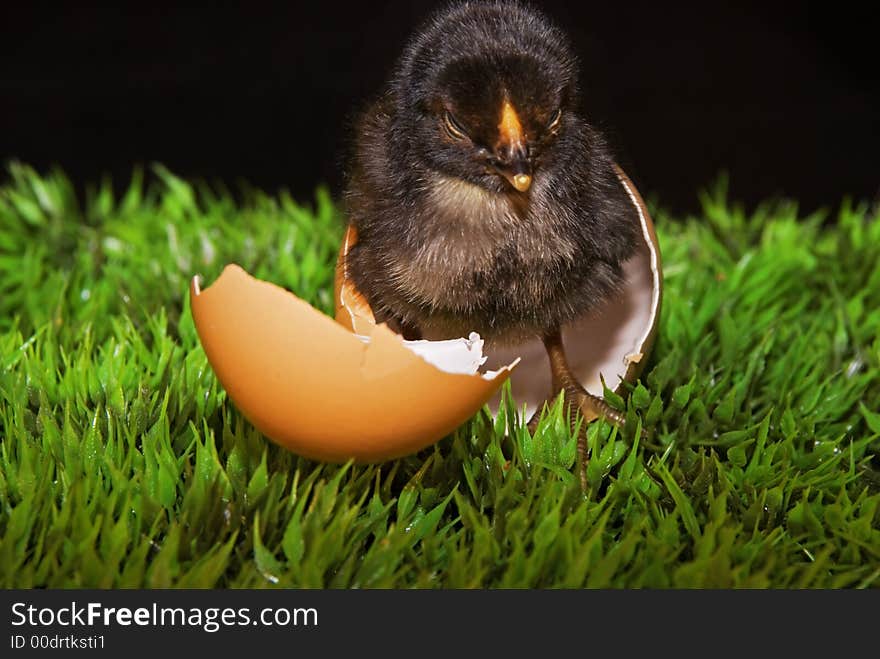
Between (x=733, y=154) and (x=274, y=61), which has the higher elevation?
(x=733, y=154)

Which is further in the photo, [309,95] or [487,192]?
[309,95]

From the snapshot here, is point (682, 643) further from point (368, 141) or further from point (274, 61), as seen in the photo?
point (274, 61)

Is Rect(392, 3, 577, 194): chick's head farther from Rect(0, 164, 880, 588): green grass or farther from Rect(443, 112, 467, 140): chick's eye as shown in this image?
Rect(0, 164, 880, 588): green grass

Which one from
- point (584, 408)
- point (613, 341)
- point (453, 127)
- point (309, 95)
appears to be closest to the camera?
point (453, 127)

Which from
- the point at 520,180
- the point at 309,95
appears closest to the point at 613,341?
the point at 520,180

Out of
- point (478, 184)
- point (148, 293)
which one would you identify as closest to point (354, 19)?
point (148, 293)

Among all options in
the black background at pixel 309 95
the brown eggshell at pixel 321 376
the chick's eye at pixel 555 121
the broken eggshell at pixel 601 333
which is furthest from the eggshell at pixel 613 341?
the black background at pixel 309 95

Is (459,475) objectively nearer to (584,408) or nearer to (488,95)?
(584,408)
